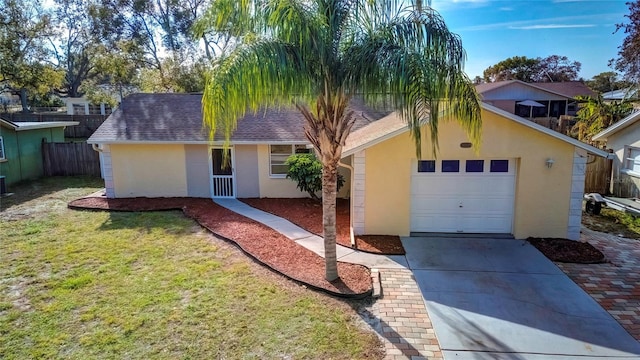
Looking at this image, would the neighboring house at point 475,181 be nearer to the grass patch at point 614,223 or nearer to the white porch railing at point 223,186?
the grass patch at point 614,223

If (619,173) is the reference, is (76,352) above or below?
below

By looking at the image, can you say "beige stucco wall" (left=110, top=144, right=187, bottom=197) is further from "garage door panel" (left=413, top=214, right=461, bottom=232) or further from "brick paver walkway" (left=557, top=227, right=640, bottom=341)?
"brick paver walkway" (left=557, top=227, right=640, bottom=341)

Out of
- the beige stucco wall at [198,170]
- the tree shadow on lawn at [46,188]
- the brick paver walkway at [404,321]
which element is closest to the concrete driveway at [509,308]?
the brick paver walkway at [404,321]

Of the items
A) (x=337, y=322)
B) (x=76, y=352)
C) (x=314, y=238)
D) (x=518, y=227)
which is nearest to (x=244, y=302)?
(x=337, y=322)

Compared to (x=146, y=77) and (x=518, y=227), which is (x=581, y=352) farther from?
(x=146, y=77)

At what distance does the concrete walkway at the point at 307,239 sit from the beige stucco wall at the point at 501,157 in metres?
1.36

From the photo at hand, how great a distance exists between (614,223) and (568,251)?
428cm

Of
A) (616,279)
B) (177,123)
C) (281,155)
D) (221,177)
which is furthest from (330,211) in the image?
(177,123)

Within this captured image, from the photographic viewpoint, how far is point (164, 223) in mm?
11703

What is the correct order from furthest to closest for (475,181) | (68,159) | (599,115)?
(68,159) < (599,115) < (475,181)

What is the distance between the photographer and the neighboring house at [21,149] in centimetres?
1641

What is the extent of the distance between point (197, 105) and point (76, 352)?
42.5 ft

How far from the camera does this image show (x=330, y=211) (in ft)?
24.2

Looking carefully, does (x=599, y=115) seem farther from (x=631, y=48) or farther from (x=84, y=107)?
(x=84, y=107)
